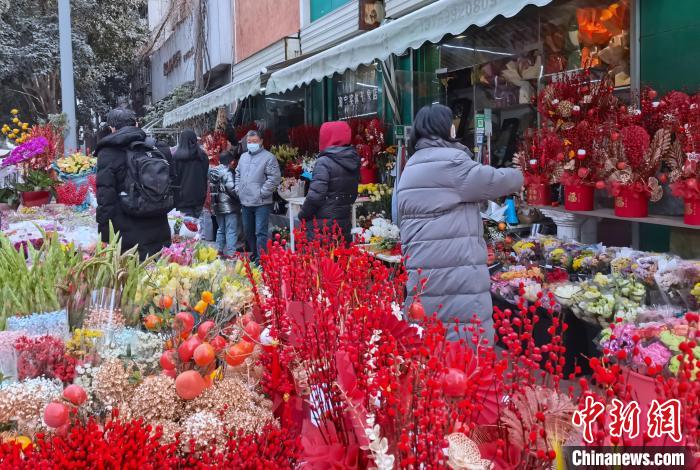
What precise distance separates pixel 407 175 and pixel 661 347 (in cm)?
164

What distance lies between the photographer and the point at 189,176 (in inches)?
346

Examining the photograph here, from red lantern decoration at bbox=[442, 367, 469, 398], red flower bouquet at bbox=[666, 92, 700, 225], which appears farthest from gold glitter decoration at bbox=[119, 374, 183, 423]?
red flower bouquet at bbox=[666, 92, 700, 225]

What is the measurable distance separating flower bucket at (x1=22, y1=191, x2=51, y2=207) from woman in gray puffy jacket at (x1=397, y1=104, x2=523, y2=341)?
426 centimetres

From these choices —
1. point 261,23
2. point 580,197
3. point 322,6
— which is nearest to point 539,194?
point 580,197

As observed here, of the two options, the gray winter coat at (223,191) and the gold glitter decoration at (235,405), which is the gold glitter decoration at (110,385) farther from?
the gray winter coat at (223,191)

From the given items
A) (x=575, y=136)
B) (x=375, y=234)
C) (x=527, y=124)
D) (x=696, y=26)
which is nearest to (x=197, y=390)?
(x=575, y=136)

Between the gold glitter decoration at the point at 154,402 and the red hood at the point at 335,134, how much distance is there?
4.49m

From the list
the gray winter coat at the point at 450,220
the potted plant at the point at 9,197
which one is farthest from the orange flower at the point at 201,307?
the potted plant at the point at 9,197

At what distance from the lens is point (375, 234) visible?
6863 mm

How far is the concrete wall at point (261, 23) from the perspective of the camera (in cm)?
1242

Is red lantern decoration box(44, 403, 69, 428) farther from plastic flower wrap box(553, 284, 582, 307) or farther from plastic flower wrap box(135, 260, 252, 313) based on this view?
plastic flower wrap box(553, 284, 582, 307)

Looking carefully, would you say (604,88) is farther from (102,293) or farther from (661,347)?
(102,293)

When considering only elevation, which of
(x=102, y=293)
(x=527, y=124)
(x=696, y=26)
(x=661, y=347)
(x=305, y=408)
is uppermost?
(x=696, y=26)

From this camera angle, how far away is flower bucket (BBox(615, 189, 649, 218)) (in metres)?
4.61
